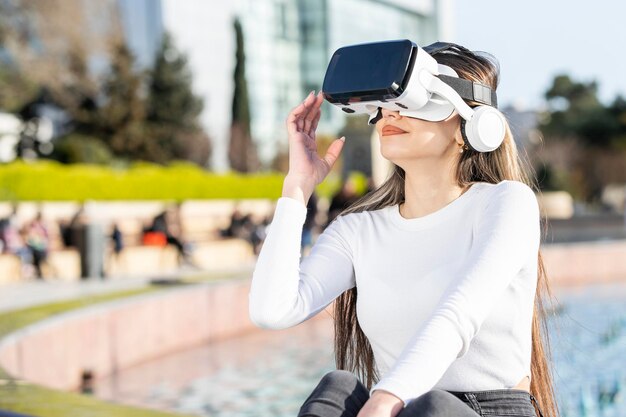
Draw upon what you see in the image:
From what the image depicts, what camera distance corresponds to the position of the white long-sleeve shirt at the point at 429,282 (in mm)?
2287

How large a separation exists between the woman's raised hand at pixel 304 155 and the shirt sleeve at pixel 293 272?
0.19 ft

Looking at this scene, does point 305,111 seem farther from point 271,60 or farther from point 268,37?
point 268,37

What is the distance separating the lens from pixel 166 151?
4022 centimetres

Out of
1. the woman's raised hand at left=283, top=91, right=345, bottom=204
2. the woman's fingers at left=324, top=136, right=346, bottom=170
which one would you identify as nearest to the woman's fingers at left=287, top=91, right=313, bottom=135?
the woman's raised hand at left=283, top=91, right=345, bottom=204

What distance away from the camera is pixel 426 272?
2514mm

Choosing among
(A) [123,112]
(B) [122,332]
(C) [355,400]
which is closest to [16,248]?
(B) [122,332]

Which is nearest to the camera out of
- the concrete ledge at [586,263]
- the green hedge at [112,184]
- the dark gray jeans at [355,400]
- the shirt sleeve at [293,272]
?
the dark gray jeans at [355,400]

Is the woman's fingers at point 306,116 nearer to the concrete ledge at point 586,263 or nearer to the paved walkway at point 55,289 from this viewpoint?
the paved walkway at point 55,289

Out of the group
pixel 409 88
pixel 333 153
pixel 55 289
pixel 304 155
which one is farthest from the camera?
pixel 55 289

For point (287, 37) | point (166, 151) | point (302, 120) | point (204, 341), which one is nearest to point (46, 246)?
point (204, 341)

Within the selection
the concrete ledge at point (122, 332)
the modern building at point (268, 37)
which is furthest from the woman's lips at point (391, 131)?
the modern building at point (268, 37)

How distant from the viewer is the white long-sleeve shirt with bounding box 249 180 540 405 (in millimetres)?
2287

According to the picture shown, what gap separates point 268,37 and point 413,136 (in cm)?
6669

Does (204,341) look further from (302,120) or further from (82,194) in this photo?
(82,194)
